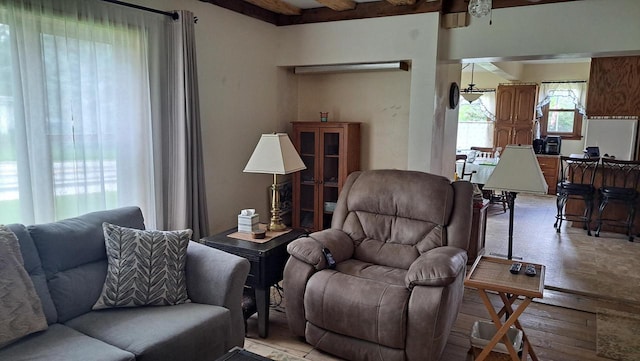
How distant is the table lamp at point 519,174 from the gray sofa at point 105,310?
1.57 metres

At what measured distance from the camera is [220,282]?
7.77 ft

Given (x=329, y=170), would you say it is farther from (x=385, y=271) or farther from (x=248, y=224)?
(x=385, y=271)

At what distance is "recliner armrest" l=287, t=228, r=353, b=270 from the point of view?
2.69m

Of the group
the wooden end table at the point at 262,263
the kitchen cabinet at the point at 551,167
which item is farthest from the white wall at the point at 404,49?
the kitchen cabinet at the point at 551,167

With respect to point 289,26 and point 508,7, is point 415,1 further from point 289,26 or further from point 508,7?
point 289,26

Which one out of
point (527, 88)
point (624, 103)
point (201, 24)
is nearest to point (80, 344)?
point (201, 24)

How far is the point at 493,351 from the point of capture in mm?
2471

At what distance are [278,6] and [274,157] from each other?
184 cm

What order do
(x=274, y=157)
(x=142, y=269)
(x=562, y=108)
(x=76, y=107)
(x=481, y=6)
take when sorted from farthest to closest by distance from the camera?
1. (x=562, y=108)
2. (x=274, y=157)
3. (x=76, y=107)
4. (x=142, y=269)
5. (x=481, y=6)

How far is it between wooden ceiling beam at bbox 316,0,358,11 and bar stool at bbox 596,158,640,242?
3.84 meters

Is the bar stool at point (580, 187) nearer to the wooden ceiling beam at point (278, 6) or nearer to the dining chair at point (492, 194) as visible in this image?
the dining chair at point (492, 194)

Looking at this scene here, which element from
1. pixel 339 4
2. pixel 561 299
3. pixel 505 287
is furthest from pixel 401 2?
pixel 561 299

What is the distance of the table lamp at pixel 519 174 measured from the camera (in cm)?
254

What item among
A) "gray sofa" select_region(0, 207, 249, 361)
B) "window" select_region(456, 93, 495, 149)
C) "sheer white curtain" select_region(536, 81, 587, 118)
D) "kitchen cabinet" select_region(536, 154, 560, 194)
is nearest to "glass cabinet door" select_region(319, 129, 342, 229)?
"gray sofa" select_region(0, 207, 249, 361)
